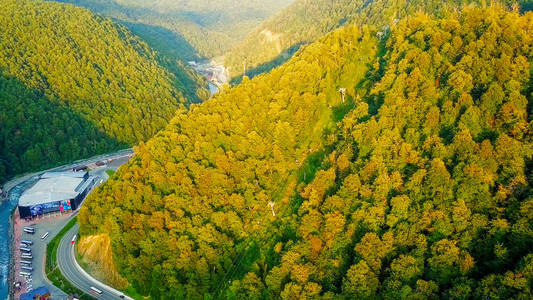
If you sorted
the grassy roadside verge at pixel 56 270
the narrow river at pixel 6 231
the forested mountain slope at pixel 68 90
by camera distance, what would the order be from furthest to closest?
the forested mountain slope at pixel 68 90 < the narrow river at pixel 6 231 < the grassy roadside verge at pixel 56 270

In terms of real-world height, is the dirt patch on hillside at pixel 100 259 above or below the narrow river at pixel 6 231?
above

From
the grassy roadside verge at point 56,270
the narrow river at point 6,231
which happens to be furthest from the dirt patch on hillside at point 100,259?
the narrow river at point 6,231

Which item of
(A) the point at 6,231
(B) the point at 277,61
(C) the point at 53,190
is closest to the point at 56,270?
(A) the point at 6,231

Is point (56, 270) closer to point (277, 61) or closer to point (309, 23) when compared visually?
point (277, 61)

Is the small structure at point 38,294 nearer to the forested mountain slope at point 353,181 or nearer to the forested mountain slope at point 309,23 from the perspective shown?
the forested mountain slope at point 353,181

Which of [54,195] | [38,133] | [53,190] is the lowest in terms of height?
[54,195]
